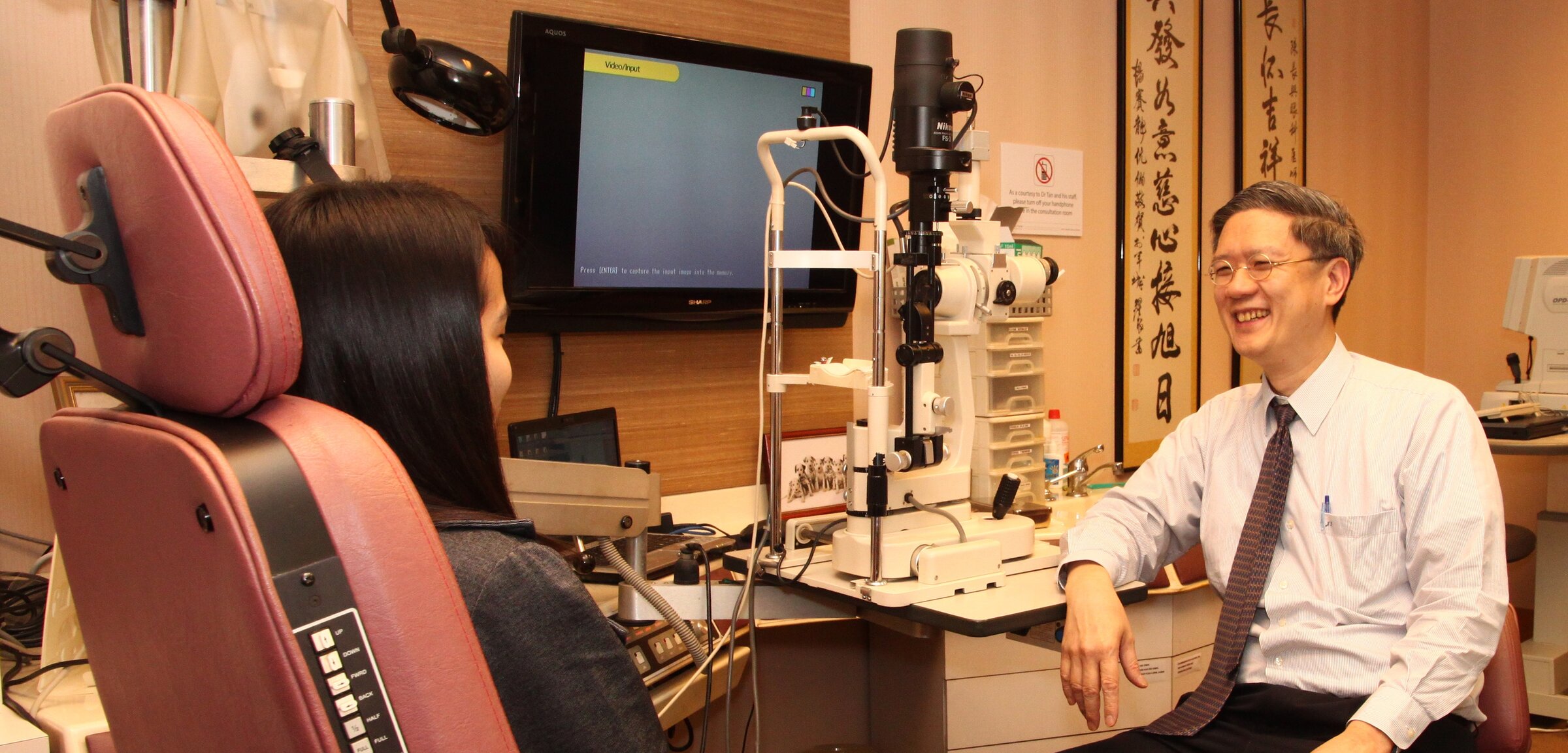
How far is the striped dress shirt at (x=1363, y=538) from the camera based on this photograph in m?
1.38

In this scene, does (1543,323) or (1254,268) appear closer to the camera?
(1254,268)

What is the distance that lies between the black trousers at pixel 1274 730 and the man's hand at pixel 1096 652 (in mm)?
154

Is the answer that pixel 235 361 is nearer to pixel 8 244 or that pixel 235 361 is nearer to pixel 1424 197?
pixel 8 244

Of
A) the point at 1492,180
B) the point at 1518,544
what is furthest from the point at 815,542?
the point at 1492,180

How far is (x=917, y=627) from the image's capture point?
159 centimetres

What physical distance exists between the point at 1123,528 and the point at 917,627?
0.41m

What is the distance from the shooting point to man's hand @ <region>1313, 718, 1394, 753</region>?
1.32 metres

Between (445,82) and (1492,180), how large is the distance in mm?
4128

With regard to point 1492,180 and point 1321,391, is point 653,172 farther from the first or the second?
point 1492,180

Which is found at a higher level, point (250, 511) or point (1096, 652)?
point (250, 511)

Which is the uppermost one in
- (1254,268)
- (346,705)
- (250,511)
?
(1254,268)

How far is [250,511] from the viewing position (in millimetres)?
588

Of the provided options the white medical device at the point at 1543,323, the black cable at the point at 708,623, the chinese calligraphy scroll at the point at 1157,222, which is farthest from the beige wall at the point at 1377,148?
the black cable at the point at 708,623

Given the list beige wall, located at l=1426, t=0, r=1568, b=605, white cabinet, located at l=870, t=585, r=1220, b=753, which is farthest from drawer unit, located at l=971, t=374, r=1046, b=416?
beige wall, located at l=1426, t=0, r=1568, b=605
